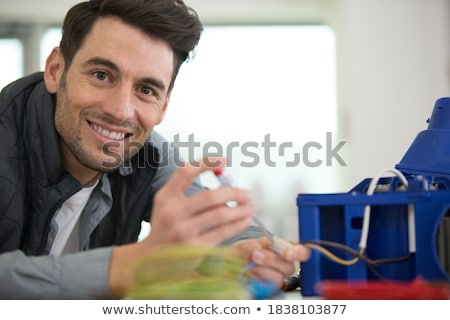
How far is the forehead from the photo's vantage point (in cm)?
124

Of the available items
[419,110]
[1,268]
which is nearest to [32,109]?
[1,268]

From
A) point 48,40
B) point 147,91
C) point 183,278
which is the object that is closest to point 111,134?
point 147,91

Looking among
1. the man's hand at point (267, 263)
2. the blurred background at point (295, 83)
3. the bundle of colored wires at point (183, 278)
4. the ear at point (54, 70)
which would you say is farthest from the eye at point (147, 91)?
the blurred background at point (295, 83)

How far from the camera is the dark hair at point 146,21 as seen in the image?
4.30ft

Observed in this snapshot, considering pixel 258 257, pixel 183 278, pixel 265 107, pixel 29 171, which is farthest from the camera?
pixel 265 107

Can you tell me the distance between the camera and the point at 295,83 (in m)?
3.02

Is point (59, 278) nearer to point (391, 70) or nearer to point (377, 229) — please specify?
point (377, 229)

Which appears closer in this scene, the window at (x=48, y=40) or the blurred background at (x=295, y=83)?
the blurred background at (x=295, y=83)

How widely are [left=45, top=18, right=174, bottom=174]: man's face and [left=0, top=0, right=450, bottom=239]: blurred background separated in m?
1.49

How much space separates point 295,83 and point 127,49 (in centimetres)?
185

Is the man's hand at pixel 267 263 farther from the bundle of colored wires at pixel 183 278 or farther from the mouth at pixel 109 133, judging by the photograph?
the mouth at pixel 109 133

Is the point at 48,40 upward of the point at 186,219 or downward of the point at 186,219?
upward

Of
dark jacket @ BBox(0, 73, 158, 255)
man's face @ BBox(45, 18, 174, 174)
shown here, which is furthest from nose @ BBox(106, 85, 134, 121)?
dark jacket @ BBox(0, 73, 158, 255)
